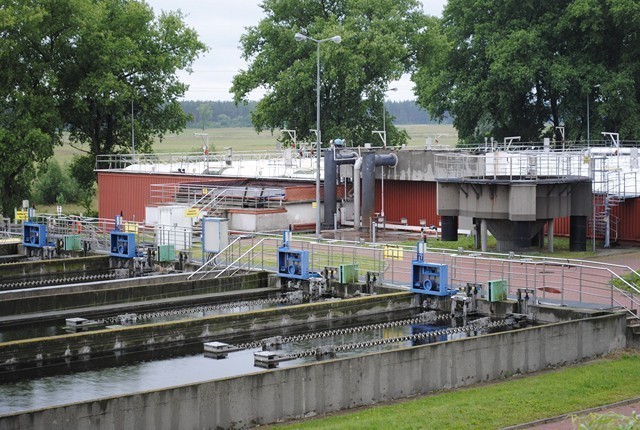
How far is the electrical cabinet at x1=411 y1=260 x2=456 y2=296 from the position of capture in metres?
32.8

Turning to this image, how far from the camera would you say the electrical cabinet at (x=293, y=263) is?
120 feet

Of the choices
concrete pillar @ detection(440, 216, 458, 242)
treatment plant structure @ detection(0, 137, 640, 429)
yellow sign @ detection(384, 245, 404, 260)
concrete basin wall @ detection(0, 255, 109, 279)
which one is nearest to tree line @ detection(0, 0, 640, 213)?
treatment plant structure @ detection(0, 137, 640, 429)

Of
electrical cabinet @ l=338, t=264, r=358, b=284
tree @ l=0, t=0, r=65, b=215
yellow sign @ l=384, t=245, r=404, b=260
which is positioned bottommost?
electrical cabinet @ l=338, t=264, r=358, b=284

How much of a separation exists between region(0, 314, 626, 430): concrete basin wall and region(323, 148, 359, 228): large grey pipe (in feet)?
86.9

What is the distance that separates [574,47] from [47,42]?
114 ft

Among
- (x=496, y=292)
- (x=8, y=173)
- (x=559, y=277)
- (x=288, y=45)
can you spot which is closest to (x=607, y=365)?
(x=496, y=292)

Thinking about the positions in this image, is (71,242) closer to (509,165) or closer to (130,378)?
(509,165)

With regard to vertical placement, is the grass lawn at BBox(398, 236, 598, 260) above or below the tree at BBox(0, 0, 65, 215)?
below

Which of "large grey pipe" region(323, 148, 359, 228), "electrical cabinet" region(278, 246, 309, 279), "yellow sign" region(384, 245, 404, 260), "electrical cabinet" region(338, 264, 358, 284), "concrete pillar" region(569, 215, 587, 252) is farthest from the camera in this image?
"large grey pipe" region(323, 148, 359, 228)

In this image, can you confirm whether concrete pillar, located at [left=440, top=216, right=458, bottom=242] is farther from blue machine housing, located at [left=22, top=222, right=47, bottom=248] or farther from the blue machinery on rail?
blue machine housing, located at [left=22, top=222, right=47, bottom=248]

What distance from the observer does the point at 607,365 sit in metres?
25.8

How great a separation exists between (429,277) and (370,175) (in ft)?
61.9

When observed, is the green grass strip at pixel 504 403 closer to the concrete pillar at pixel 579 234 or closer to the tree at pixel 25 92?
the concrete pillar at pixel 579 234

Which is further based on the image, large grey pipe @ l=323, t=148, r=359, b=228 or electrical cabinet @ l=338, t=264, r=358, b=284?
large grey pipe @ l=323, t=148, r=359, b=228
